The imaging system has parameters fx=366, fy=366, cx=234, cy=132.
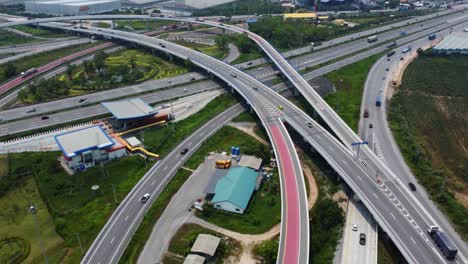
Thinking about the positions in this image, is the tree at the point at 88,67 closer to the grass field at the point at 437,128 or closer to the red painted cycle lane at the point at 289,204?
the red painted cycle lane at the point at 289,204

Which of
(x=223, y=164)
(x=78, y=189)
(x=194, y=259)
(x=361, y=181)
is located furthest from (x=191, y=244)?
(x=361, y=181)

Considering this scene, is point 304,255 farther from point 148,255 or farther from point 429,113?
point 429,113

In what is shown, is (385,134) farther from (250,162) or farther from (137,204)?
(137,204)

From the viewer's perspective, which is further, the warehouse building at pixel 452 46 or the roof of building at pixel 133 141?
the warehouse building at pixel 452 46

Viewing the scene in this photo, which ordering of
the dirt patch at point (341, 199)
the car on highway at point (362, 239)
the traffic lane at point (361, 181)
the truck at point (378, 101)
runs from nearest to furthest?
the traffic lane at point (361, 181), the car on highway at point (362, 239), the dirt patch at point (341, 199), the truck at point (378, 101)

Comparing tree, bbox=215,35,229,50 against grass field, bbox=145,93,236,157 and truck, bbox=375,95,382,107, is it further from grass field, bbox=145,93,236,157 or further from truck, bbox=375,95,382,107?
truck, bbox=375,95,382,107

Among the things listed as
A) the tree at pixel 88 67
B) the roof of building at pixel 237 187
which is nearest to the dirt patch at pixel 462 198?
the roof of building at pixel 237 187
